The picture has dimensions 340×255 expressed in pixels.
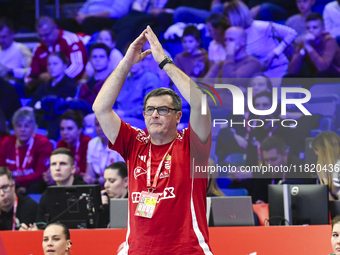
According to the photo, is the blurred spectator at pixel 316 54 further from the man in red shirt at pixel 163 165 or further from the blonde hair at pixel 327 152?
the man in red shirt at pixel 163 165

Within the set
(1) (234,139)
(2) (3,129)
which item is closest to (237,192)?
(1) (234,139)

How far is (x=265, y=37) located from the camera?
22.5ft

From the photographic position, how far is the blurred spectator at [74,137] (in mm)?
6953

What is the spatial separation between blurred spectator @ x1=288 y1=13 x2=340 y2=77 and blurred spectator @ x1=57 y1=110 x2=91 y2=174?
136 inches

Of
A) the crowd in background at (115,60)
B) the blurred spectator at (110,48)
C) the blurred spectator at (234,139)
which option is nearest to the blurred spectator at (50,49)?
the crowd in background at (115,60)

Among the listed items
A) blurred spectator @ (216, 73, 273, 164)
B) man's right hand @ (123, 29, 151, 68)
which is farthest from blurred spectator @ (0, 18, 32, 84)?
man's right hand @ (123, 29, 151, 68)

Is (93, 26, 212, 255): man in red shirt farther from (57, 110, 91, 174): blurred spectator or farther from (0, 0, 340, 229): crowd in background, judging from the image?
(57, 110, 91, 174): blurred spectator

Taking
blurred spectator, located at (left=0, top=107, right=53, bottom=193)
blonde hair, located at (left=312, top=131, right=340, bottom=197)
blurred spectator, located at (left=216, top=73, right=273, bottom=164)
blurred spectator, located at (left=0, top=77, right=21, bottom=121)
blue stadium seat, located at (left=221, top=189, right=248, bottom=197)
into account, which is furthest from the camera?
blurred spectator, located at (left=0, top=77, right=21, bottom=121)

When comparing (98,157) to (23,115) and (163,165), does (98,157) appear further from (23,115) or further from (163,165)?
(163,165)

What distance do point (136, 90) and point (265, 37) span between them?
7.31 ft

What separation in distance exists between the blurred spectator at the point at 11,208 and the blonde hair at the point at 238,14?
422cm

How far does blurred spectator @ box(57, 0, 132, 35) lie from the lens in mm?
7672

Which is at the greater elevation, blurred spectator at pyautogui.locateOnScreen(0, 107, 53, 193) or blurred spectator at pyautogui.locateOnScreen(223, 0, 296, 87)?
blurred spectator at pyautogui.locateOnScreen(223, 0, 296, 87)

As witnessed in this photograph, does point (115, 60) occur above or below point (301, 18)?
below
